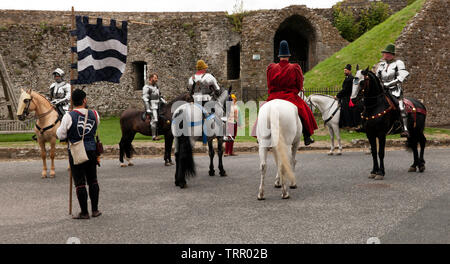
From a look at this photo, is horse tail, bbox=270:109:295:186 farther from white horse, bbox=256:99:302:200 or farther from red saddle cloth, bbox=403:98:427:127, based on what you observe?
red saddle cloth, bbox=403:98:427:127

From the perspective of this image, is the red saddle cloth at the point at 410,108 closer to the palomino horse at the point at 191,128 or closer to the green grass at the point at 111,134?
the palomino horse at the point at 191,128

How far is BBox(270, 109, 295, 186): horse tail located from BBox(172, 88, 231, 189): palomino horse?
6.79ft

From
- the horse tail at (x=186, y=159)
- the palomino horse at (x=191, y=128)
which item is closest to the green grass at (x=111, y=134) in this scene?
the palomino horse at (x=191, y=128)

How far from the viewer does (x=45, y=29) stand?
25.2 meters

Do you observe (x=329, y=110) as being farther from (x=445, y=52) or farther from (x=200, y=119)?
(x=445, y=52)

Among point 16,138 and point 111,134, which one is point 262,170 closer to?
point 111,134

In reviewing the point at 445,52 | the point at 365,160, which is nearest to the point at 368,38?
the point at 445,52

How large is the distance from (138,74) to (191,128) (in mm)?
19340

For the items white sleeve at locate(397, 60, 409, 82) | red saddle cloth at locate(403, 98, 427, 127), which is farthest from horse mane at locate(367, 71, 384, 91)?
red saddle cloth at locate(403, 98, 427, 127)

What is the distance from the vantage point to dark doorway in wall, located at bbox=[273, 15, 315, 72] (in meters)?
25.5

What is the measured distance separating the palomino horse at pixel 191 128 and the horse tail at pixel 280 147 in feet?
6.79

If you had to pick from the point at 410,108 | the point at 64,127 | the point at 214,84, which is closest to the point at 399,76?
the point at 410,108

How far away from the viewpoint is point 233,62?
89.5 feet

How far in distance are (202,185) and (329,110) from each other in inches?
248
